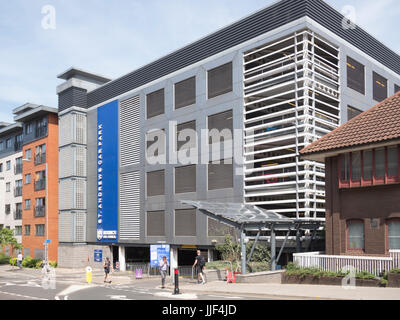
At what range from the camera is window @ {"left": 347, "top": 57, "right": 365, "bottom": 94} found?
116 feet

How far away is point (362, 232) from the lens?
77.9 feet

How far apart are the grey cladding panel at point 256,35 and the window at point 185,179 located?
8682 millimetres

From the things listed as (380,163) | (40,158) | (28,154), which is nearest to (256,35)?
(380,163)

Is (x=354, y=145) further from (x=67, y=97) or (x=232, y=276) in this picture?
(x=67, y=97)

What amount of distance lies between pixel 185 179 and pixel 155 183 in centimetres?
442

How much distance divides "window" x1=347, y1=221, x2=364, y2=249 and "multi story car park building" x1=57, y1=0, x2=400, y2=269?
20.3ft

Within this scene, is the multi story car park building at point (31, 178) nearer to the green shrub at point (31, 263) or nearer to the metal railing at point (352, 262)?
the green shrub at point (31, 263)

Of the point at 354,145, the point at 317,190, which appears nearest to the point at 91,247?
the point at 317,190

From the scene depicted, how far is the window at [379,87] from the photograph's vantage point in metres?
38.9

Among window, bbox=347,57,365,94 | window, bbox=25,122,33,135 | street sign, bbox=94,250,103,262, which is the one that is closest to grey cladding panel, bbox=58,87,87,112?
window, bbox=25,122,33,135

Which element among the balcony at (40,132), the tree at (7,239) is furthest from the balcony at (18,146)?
the tree at (7,239)

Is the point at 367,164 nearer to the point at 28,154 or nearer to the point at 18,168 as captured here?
the point at 28,154

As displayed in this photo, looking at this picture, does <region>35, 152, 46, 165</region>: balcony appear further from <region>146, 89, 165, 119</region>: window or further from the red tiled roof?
the red tiled roof
